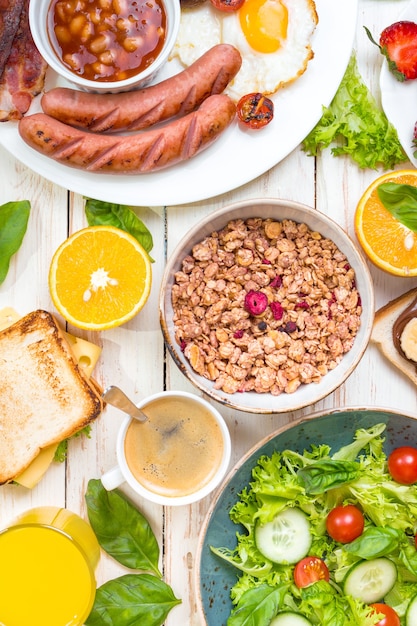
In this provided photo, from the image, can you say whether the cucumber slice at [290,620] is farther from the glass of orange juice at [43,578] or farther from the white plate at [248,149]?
the white plate at [248,149]

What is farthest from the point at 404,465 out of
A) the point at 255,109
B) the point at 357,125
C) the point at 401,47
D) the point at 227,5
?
the point at 227,5

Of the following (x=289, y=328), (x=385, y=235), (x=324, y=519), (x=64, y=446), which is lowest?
(x=324, y=519)

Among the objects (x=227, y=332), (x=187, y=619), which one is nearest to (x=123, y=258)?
(x=227, y=332)

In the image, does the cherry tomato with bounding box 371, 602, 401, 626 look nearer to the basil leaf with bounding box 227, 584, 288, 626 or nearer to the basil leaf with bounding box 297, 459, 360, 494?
the basil leaf with bounding box 227, 584, 288, 626

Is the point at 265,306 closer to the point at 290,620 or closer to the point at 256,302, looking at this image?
the point at 256,302

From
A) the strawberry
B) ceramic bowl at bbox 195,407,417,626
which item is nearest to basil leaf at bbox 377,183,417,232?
the strawberry

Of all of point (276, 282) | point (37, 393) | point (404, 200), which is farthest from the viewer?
point (37, 393)

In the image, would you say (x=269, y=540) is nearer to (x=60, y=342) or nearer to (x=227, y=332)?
(x=227, y=332)
